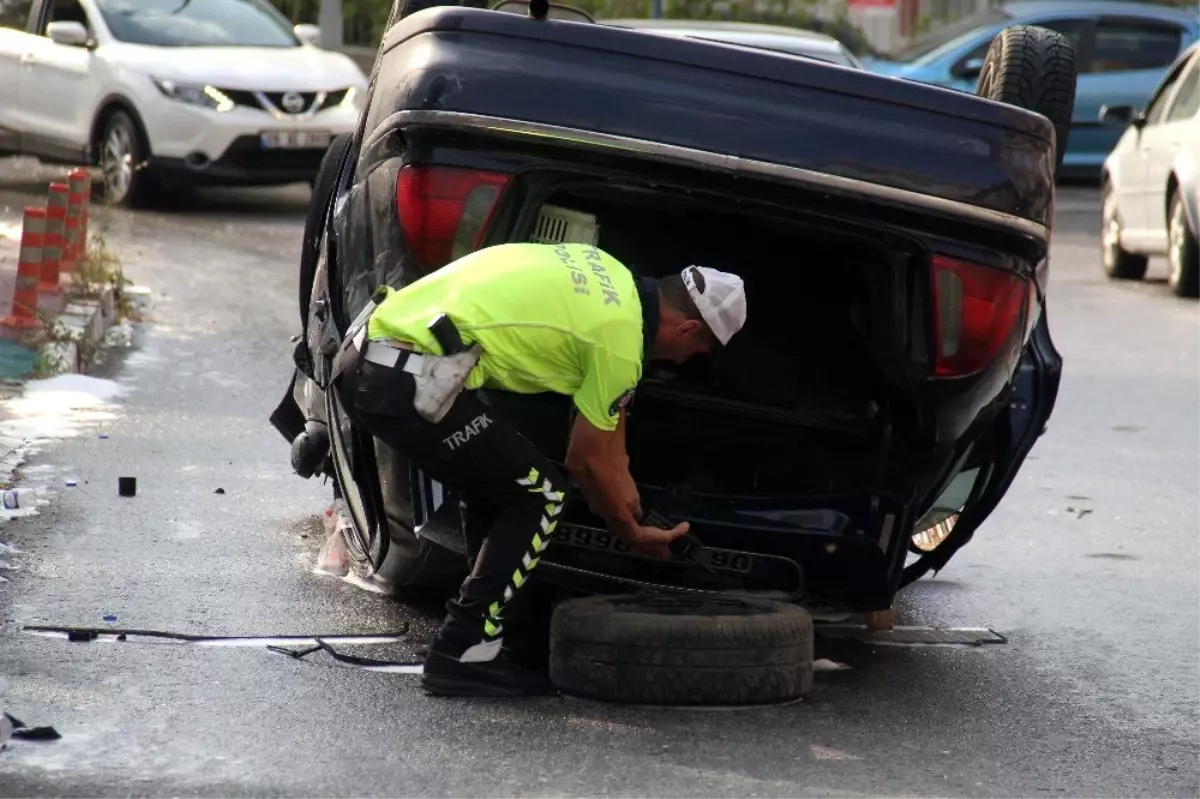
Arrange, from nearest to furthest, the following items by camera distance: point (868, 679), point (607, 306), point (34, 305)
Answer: point (607, 306) < point (868, 679) < point (34, 305)

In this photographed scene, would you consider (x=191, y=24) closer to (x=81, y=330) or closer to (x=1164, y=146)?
(x=81, y=330)

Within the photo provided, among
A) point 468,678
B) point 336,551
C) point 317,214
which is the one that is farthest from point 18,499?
point 468,678

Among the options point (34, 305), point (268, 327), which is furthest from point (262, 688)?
point (268, 327)

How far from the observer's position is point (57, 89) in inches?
651

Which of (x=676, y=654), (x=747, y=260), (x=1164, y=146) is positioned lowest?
(x=1164, y=146)

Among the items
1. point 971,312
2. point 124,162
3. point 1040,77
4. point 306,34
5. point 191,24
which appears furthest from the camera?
point 306,34

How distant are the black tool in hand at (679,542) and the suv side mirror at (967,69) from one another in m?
15.5

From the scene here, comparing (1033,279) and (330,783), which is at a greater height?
(1033,279)

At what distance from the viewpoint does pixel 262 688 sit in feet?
17.1

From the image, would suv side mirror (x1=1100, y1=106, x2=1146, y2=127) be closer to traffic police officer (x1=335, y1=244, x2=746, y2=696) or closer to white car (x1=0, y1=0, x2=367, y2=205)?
white car (x1=0, y1=0, x2=367, y2=205)

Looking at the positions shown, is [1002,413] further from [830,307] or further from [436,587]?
[436,587]

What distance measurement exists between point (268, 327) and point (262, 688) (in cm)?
657

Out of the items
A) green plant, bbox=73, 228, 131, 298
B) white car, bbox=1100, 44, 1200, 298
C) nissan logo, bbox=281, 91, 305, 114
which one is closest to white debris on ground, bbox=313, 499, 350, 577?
Answer: green plant, bbox=73, 228, 131, 298

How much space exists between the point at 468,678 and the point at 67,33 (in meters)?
11.7
